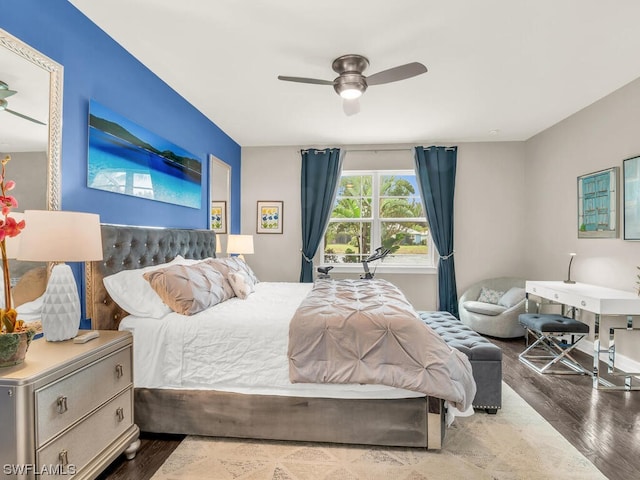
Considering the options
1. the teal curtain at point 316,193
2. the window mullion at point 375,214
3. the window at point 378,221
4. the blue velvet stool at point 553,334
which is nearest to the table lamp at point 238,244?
the teal curtain at point 316,193

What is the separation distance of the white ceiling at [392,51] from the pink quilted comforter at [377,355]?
1931 millimetres

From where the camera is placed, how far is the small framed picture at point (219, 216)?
4.43m

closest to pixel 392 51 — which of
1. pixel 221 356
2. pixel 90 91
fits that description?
pixel 90 91

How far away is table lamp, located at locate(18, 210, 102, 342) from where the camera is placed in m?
1.60

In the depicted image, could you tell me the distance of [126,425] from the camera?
1.94 m

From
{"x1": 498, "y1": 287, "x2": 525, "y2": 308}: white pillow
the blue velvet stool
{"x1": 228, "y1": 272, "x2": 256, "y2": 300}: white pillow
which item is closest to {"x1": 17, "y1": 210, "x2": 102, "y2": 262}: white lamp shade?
{"x1": 228, "y1": 272, "x2": 256, "y2": 300}: white pillow

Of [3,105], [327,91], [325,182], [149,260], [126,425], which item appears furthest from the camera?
[325,182]

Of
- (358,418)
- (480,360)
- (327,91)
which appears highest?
(327,91)

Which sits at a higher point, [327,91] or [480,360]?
[327,91]

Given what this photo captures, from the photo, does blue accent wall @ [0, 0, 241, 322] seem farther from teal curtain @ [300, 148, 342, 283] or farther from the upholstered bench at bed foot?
the upholstered bench at bed foot

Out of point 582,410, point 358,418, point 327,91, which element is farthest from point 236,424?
point 327,91

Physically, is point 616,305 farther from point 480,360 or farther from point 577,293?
point 480,360

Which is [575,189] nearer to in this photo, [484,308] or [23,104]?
[484,308]

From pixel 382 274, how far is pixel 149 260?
11.3ft
